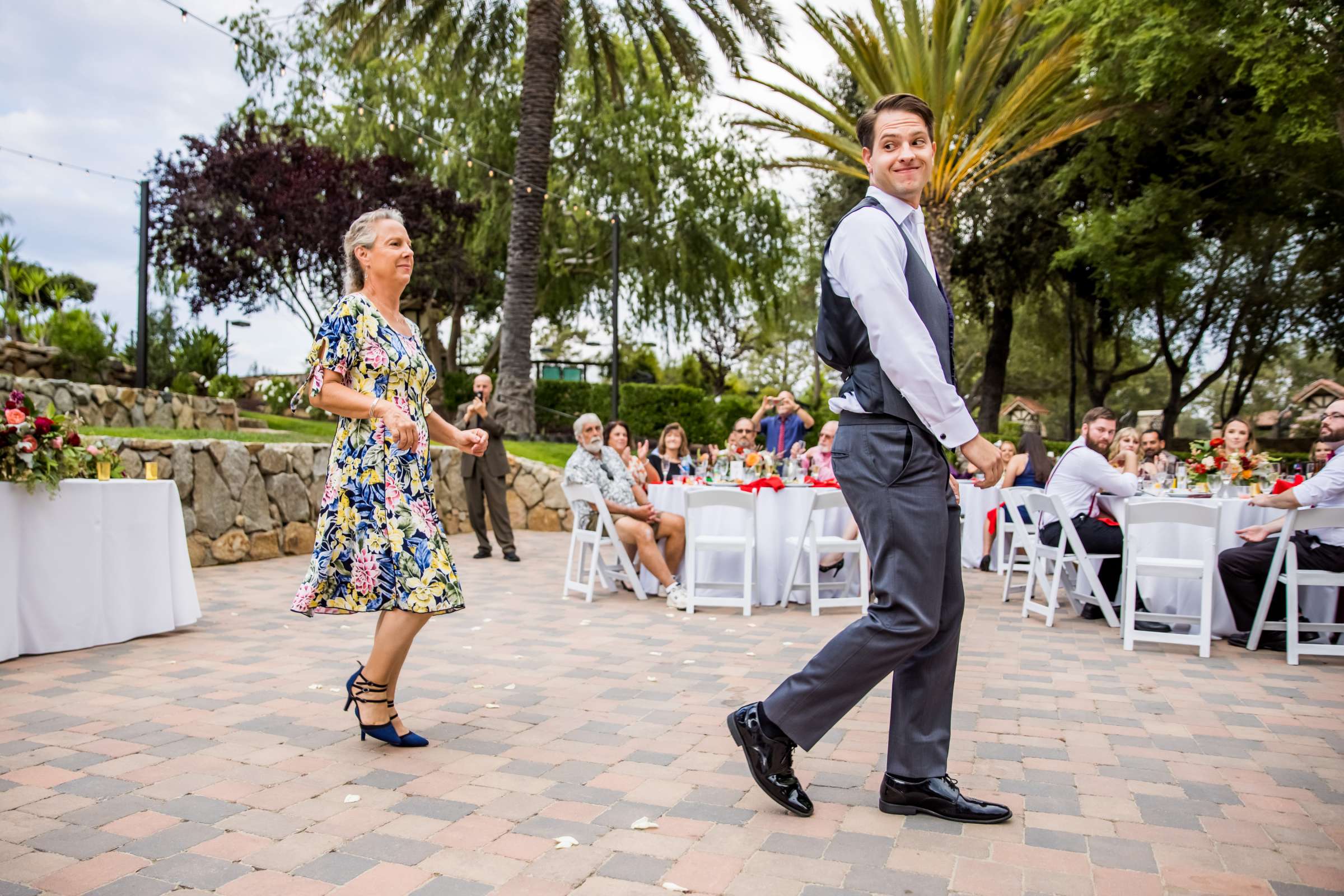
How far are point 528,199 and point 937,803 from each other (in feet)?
42.2

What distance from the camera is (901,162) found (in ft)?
9.12

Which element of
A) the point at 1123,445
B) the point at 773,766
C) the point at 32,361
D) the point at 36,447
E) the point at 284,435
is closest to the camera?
the point at 773,766

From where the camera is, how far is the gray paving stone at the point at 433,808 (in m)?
2.91

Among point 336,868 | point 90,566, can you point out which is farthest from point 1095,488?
point 90,566

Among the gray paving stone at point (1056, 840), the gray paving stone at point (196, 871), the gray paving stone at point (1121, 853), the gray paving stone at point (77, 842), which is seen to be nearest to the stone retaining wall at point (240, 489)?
the gray paving stone at point (77, 842)

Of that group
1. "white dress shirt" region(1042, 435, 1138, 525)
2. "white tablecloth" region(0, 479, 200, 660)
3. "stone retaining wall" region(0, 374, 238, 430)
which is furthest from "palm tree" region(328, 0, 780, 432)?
"white dress shirt" region(1042, 435, 1138, 525)

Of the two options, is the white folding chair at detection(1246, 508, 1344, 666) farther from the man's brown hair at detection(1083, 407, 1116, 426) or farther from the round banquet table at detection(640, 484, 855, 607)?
the round banquet table at detection(640, 484, 855, 607)

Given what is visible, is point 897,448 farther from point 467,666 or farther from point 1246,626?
point 1246,626

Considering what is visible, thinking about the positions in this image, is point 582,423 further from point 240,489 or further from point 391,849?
point 391,849

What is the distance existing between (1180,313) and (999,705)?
827 inches

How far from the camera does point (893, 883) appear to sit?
2432 millimetres

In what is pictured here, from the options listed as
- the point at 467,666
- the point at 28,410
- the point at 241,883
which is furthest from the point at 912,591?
the point at 28,410

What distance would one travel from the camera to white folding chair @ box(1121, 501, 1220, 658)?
5.55 metres

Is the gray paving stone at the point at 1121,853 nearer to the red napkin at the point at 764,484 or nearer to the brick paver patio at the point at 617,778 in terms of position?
the brick paver patio at the point at 617,778
